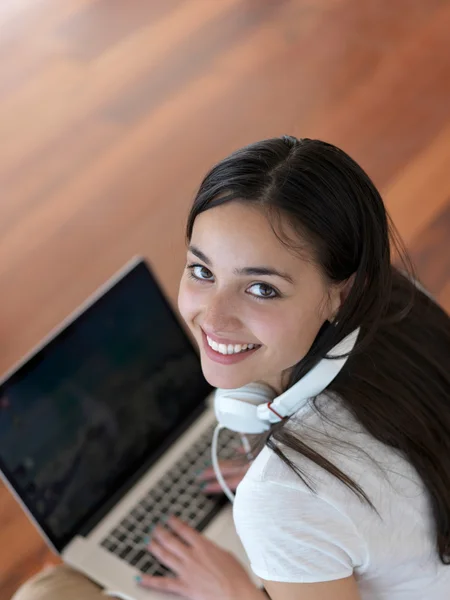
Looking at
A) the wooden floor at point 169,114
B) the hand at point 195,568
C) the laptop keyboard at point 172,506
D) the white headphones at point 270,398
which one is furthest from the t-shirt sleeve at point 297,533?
the wooden floor at point 169,114

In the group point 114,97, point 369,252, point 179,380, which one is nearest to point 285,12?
point 114,97

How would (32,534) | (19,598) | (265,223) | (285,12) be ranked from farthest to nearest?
(285,12) → (32,534) → (19,598) → (265,223)

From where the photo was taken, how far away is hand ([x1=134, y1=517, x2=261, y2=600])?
1157mm

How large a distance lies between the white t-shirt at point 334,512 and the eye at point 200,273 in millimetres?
206

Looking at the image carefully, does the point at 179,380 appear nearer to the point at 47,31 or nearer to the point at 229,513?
the point at 229,513

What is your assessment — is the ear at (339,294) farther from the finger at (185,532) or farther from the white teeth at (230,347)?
the finger at (185,532)

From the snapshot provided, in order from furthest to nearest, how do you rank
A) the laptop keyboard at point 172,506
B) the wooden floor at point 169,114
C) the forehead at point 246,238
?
the wooden floor at point 169,114
the laptop keyboard at point 172,506
the forehead at point 246,238

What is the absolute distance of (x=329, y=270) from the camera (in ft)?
3.07

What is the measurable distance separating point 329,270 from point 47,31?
2.39 metres

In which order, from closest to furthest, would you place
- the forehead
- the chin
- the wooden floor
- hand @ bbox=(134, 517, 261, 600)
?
the forehead
the chin
hand @ bbox=(134, 517, 261, 600)
the wooden floor

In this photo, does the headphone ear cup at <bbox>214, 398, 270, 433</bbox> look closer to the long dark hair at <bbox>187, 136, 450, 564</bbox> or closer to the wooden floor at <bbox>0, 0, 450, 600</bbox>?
the long dark hair at <bbox>187, 136, 450, 564</bbox>

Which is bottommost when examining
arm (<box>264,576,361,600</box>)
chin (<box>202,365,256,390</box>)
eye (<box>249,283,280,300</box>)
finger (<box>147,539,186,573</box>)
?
arm (<box>264,576,361,600</box>)

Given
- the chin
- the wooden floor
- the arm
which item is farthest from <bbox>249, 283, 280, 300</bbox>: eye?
the wooden floor

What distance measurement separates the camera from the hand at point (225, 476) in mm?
1324
